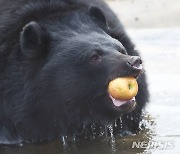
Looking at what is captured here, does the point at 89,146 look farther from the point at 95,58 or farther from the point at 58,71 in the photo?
the point at 95,58

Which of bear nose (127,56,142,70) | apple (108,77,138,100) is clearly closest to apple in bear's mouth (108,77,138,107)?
apple (108,77,138,100)

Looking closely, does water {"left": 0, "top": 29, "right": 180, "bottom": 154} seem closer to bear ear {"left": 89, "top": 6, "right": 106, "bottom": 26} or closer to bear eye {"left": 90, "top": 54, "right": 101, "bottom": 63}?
bear eye {"left": 90, "top": 54, "right": 101, "bottom": 63}

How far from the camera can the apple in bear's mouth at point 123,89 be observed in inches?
195

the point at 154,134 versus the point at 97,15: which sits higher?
the point at 97,15

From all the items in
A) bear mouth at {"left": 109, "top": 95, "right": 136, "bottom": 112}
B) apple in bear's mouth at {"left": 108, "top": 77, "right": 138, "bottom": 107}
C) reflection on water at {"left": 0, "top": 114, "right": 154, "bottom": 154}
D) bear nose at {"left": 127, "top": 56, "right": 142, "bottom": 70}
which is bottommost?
reflection on water at {"left": 0, "top": 114, "right": 154, "bottom": 154}

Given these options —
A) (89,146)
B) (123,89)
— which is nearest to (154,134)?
(89,146)

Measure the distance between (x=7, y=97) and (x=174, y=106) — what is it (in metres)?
1.93

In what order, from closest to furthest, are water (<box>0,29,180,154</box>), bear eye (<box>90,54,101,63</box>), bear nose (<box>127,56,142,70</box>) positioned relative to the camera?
bear nose (<box>127,56,142,70</box>), bear eye (<box>90,54,101,63</box>), water (<box>0,29,180,154</box>)

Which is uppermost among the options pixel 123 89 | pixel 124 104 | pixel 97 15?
pixel 97 15

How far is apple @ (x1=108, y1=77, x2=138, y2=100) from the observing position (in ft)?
Answer: 16.2

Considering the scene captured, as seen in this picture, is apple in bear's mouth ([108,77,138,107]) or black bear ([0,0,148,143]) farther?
black bear ([0,0,148,143])

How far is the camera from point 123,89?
4.93 meters

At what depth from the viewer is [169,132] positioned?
6.02 m

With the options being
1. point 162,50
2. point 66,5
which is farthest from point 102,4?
point 162,50
